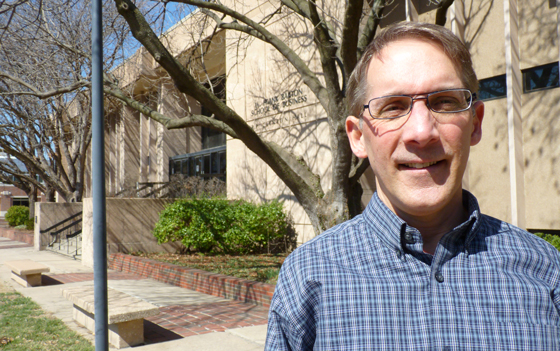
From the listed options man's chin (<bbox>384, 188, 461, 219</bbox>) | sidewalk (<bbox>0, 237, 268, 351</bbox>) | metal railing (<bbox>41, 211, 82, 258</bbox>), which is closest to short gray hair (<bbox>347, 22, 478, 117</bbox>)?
man's chin (<bbox>384, 188, 461, 219</bbox>)

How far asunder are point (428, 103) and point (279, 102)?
1355 cm

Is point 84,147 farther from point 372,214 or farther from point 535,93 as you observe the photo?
point 372,214

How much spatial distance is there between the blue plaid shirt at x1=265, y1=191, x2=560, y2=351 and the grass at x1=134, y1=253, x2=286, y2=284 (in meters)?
7.57

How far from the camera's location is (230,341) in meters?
6.16

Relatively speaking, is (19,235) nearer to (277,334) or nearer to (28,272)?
(28,272)

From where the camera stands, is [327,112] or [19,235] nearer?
[327,112]

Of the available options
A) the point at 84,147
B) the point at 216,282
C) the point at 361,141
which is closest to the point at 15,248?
the point at 84,147

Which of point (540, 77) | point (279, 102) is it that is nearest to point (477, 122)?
point (540, 77)

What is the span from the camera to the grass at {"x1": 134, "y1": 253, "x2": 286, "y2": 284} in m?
9.87

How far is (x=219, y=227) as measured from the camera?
1325 centimetres

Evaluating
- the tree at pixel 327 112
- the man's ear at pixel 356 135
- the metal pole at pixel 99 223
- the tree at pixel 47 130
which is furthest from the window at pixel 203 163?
the man's ear at pixel 356 135

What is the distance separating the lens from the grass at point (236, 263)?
32.4 ft

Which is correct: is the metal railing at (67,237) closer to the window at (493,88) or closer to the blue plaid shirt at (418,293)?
the window at (493,88)

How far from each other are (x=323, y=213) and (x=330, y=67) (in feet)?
7.60
